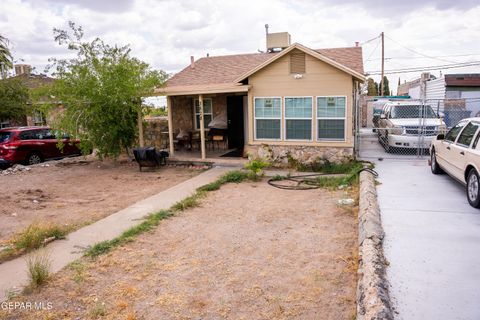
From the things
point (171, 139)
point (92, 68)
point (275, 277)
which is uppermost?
point (92, 68)

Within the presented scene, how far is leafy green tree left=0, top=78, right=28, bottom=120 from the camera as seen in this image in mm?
18891

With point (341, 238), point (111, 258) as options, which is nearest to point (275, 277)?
point (341, 238)

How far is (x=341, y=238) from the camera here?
6.24 m

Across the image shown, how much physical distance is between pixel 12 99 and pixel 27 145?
6.10 meters

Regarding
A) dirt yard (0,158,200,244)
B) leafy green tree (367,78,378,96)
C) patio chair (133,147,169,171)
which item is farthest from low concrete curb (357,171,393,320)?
leafy green tree (367,78,378,96)

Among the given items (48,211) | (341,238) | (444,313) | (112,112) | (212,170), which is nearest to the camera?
(444,313)

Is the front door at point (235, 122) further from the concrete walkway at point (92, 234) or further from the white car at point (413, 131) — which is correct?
the concrete walkway at point (92, 234)

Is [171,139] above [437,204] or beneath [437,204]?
above

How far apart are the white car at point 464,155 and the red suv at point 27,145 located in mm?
13663

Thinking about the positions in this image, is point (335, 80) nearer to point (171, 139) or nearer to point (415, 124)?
point (415, 124)

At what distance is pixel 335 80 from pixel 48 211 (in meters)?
9.12

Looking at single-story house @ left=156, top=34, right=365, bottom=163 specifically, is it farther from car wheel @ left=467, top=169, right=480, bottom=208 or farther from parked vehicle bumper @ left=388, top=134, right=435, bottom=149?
car wheel @ left=467, top=169, right=480, bottom=208

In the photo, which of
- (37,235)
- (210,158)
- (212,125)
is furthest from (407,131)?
(37,235)

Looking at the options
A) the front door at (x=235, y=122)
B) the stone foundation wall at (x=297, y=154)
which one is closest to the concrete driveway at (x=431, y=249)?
the stone foundation wall at (x=297, y=154)
